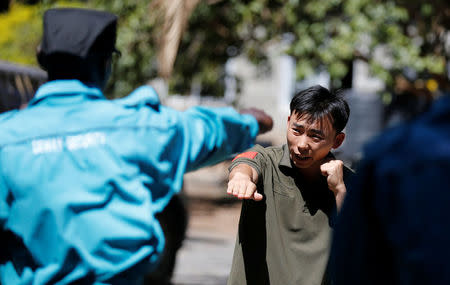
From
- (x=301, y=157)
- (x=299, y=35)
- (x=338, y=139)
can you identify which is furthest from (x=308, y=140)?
(x=299, y=35)

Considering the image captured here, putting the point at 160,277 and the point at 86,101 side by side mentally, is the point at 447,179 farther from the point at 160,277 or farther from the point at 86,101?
the point at 160,277

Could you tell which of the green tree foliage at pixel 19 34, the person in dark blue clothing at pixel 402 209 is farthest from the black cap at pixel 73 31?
the green tree foliage at pixel 19 34

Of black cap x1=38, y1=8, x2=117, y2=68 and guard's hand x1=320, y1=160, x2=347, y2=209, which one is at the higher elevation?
black cap x1=38, y1=8, x2=117, y2=68

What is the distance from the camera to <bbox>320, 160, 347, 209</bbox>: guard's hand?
8.54 ft

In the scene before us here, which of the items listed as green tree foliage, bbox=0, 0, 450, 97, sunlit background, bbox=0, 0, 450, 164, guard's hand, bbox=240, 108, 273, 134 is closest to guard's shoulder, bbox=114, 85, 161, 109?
guard's hand, bbox=240, 108, 273, 134

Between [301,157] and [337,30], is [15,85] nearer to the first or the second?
[301,157]

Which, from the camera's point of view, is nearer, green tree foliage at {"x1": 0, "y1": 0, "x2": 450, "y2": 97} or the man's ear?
the man's ear

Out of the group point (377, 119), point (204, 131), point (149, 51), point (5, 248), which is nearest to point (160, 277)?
point (204, 131)

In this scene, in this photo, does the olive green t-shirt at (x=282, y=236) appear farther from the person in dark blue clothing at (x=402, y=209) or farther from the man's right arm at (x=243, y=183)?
the person in dark blue clothing at (x=402, y=209)

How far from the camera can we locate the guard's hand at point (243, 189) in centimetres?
230

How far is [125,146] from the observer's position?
2264 mm

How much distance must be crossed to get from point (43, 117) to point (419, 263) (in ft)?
4.83

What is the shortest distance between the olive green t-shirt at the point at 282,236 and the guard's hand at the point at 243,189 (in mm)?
311

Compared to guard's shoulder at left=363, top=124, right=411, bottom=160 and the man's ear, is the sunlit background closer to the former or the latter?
the man's ear
